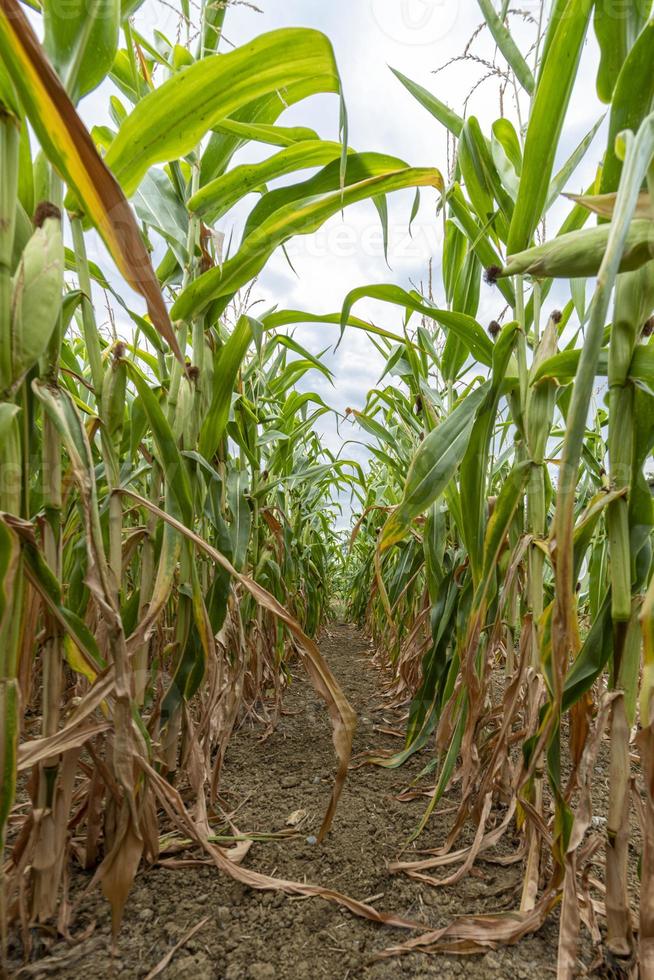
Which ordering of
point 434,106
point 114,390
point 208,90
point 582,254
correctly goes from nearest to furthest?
1. point 582,254
2. point 208,90
3. point 114,390
4. point 434,106

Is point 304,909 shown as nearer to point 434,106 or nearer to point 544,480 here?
point 544,480

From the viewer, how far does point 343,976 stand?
0.51 metres

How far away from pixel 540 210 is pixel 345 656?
7.97ft

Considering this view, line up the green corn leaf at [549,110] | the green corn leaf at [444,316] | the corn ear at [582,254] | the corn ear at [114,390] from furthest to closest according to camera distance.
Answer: the green corn leaf at [444,316] → the corn ear at [114,390] → the green corn leaf at [549,110] → the corn ear at [582,254]

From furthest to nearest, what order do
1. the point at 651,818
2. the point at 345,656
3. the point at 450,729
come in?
the point at 345,656
the point at 450,729
the point at 651,818

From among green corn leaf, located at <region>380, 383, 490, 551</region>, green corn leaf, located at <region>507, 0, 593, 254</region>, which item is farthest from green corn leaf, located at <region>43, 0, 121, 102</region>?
green corn leaf, located at <region>380, 383, 490, 551</region>

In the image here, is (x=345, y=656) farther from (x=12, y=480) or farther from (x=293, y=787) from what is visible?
(x=12, y=480)

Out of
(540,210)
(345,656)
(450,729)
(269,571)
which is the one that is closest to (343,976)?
(450,729)

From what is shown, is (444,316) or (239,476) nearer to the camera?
(444,316)

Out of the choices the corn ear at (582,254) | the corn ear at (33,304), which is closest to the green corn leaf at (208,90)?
the corn ear at (33,304)

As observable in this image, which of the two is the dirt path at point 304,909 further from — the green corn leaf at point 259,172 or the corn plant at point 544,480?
the green corn leaf at point 259,172

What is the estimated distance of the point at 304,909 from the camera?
1.97 feet

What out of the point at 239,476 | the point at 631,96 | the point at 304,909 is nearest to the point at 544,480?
the point at 631,96

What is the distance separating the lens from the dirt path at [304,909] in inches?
20.0
